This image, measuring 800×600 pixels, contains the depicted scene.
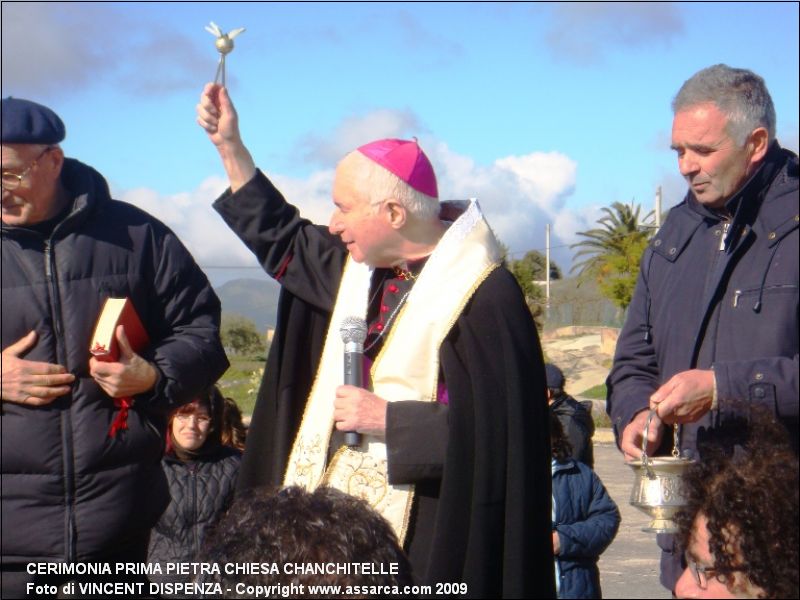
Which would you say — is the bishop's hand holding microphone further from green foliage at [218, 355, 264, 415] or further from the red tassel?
green foliage at [218, 355, 264, 415]

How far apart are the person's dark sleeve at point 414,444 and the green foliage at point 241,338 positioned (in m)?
40.8

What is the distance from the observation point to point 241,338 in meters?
44.5

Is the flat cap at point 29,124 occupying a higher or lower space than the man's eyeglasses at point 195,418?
higher

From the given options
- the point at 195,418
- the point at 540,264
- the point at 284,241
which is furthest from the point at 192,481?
the point at 540,264

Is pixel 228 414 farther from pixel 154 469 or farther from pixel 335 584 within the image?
pixel 335 584

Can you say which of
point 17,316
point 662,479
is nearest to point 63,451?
point 17,316

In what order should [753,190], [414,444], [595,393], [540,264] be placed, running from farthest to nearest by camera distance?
[540,264] < [595,393] < [414,444] < [753,190]

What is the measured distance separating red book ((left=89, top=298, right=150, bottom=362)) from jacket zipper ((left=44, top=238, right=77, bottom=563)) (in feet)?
0.35

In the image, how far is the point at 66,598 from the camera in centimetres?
371

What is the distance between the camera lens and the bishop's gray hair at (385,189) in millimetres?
3566

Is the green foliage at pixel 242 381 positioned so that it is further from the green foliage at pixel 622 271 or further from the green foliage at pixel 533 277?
the green foliage at pixel 622 271

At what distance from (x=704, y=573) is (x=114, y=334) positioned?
6.72 feet

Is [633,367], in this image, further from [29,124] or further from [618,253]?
[618,253]

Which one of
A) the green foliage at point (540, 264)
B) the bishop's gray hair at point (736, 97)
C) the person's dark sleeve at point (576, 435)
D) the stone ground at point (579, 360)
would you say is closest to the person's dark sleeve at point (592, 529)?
the person's dark sleeve at point (576, 435)
